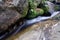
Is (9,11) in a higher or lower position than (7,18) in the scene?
higher

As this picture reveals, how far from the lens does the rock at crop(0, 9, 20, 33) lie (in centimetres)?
643

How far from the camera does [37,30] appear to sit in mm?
7129

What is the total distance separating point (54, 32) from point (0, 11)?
2.80 m

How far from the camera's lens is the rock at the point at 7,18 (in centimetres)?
643

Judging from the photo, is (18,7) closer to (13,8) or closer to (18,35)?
(13,8)

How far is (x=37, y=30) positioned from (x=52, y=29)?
2.63 feet

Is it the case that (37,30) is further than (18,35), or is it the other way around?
(37,30)

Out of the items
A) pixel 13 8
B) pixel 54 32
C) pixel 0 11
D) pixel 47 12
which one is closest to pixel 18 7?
pixel 13 8

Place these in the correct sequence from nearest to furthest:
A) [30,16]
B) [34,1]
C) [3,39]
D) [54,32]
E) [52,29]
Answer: [3,39]
[54,32]
[52,29]
[30,16]
[34,1]

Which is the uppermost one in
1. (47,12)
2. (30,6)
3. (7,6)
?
(7,6)

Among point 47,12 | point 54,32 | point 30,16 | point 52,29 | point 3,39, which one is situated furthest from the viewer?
point 47,12

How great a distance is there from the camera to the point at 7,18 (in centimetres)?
669

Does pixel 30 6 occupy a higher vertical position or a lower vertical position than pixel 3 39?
higher

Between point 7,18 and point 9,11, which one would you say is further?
point 9,11
